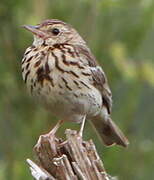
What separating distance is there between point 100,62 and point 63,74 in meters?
2.04

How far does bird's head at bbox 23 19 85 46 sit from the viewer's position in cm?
934

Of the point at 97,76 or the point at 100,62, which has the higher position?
the point at 97,76

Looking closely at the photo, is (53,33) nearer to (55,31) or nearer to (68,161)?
(55,31)

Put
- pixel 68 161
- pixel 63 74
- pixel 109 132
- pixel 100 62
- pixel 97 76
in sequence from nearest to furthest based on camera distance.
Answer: pixel 68 161 < pixel 63 74 < pixel 97 76 < pixel 109 132 < pixel 100 62

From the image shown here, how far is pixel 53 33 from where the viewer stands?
371 inches

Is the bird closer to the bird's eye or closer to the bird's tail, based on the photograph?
the bird's eye

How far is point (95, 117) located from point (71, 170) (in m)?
2.25

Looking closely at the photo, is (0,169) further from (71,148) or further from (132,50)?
(71,148)

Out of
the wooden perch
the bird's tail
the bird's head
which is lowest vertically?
the bird's tail

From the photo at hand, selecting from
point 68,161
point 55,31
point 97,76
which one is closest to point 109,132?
point 97,76

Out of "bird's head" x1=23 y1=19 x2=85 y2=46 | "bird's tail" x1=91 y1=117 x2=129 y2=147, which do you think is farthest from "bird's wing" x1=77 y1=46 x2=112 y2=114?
"bird's tail" x1=91 y1=117 x2=129 y2=147

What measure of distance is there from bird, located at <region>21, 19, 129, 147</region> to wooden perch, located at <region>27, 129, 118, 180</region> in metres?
0.59

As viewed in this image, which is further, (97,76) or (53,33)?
(97,76)

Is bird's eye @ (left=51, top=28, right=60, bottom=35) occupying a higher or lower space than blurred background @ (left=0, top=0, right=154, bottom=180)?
higher
